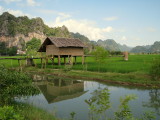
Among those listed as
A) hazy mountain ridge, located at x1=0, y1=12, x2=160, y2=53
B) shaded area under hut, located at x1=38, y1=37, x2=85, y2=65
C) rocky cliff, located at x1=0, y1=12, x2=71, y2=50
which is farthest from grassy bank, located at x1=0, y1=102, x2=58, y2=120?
rocky cliff, located at x1=0, y1=12, x2=71, y2=50

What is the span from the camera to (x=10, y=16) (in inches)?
3903

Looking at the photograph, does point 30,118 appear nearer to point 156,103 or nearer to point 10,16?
point 156,103

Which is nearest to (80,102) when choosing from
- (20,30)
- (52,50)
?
(52,50)

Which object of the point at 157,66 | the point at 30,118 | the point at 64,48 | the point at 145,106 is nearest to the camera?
the point at 30,118

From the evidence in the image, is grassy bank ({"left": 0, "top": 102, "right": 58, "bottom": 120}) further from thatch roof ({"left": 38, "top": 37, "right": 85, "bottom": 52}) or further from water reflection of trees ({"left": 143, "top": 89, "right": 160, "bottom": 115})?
thatch roof ({"left": 38, "top": 37, "right": 85, "bottom": 52})

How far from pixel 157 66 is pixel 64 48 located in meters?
11.9

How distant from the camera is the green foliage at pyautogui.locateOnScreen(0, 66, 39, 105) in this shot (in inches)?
247

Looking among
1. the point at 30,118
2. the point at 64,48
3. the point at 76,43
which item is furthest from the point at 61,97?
the point at 76,43

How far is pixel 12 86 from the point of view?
21.0 ft

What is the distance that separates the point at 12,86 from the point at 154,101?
6.37 meters

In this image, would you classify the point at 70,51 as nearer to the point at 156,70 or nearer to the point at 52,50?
the point at 52,50

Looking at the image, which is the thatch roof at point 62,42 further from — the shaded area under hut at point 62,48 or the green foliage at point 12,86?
the green foliage at point 12,86

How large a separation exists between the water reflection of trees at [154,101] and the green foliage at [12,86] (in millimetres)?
4844

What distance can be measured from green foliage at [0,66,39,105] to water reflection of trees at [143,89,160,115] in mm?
4844
